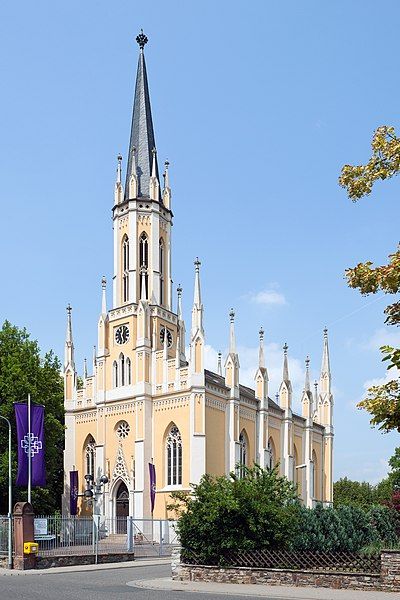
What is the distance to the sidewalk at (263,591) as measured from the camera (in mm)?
21531

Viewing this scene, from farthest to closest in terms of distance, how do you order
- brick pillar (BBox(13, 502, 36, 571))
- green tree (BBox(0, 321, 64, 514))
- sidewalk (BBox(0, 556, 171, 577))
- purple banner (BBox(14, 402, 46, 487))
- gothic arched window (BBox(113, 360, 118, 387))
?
gothic arched window (BBox(113, 360, 118, 387)) < green tree (BBox(0, 321, 64, 514)) < purple banner (BBox(14, 402, 46, 487)) < brick pillar (BBox(13, 502, 36, 571)) < sidewalk (BBox(0, 556, 171, 577))

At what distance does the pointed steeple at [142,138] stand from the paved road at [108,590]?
1472 inches

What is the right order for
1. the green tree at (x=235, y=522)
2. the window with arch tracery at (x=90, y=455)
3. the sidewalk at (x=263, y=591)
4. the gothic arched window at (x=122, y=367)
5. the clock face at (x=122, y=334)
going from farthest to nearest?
the window with arch tracery at (x=90, y=455) → the clock face at (x=122, y=334) → the gothic arched window at (x=122, y=367) → the green tree at (x=235, y=522) → the sidewalk at (x=263, y=591)

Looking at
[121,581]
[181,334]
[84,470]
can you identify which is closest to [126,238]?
[181,334]

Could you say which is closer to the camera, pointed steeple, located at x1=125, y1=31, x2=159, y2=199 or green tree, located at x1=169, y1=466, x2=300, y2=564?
green tree, located at x1=169, y1=466, x2=300, y2=564

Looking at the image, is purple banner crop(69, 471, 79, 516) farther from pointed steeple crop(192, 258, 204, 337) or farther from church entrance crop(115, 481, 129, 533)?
pointed steeple crop(192, 258, 204, 337)

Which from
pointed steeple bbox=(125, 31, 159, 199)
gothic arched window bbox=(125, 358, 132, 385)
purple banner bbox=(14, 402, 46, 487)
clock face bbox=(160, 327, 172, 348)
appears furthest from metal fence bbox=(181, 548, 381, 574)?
pointed steeple bbox=(125, 31, 159, 199)

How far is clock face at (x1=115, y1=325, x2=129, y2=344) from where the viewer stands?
59375mm

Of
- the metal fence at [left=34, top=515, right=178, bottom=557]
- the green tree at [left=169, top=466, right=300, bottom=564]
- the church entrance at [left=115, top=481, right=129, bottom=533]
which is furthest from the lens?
the church entrance at [left=115, top=481, right=129, bottom=533]

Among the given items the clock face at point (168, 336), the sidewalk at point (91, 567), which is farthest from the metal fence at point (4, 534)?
the clock face at point (168, 336)

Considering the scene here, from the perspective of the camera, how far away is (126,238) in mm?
62719

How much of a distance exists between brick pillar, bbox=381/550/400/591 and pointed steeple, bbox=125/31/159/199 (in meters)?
43.9

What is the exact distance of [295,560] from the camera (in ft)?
81.2

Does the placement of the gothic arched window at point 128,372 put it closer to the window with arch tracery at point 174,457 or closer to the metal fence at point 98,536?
the window with arch tracery at point 174,457
